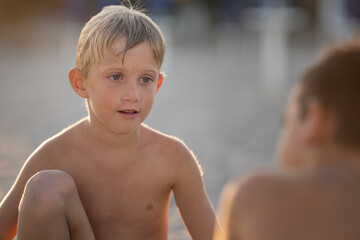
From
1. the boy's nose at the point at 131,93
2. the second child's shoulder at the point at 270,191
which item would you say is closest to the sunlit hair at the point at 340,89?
the second child's shoulder at the point at 270,191

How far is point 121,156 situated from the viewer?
2441mm

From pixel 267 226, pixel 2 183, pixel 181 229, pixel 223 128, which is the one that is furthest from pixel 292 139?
pixel 223 128

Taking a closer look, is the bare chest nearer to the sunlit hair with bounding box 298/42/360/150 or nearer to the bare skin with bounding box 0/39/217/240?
the bare skin with bounding box 0/39/217/240

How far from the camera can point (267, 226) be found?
4.56 ft

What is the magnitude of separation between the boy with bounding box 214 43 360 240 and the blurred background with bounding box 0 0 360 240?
0.78 feet

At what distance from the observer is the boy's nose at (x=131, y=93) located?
7.61ft

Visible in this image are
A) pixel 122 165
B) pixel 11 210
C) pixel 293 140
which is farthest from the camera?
pixel 122 165

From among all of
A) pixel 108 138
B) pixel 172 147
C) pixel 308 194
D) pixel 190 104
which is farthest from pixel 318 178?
pixel 190 104

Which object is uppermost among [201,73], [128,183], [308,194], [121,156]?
[308,194]

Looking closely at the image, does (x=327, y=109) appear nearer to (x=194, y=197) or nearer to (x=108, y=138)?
(x=194, y=197)

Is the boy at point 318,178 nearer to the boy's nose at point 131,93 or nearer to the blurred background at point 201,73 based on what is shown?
the blurred background at point 201,73

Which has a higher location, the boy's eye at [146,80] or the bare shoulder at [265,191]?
the boy's eye at [146,80]

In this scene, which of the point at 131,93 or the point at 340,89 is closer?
the point at 340,89

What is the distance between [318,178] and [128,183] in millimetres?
1191
